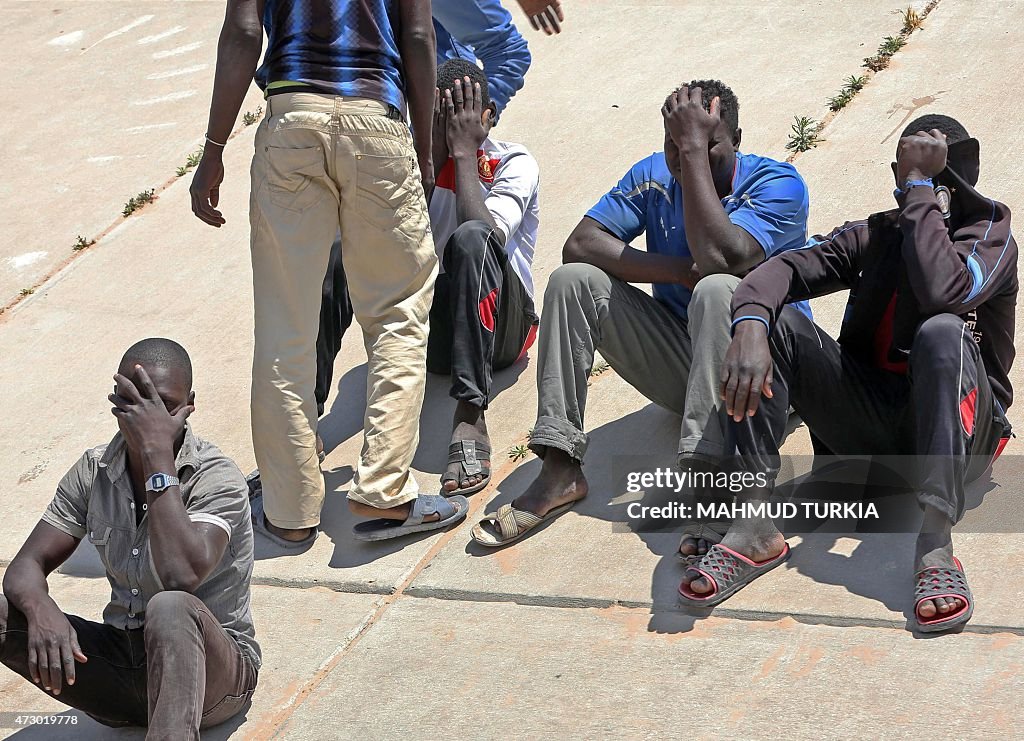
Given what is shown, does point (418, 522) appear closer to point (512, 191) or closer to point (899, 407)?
point (512, 191)

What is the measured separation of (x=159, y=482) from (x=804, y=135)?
13.2 ft

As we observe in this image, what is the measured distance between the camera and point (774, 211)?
3.97 m

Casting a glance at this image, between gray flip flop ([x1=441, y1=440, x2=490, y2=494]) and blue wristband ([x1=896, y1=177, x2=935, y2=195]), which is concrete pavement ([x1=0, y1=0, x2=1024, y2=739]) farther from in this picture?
blue wristband ([x1=896, y1=177, x2=935, y2=195])

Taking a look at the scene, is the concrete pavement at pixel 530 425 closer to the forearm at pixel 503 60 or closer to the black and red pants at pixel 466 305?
the black and red pants at pixel 466 305

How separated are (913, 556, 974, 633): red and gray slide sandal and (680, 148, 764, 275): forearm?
1131 millimetres

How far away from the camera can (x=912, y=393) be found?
11.2 feet

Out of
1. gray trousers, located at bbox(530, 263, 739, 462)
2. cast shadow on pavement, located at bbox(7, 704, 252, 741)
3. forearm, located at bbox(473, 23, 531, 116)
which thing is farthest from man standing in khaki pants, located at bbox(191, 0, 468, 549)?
forearm, located at bbox(473, 23, 531, 116)

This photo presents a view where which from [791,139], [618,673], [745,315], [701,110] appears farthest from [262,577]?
[791,139]

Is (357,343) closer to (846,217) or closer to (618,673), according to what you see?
(846,217)

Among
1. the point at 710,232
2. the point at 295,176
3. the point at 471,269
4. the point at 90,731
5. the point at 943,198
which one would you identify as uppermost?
the point at 295,176

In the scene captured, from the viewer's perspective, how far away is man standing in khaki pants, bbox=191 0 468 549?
12.6 feet

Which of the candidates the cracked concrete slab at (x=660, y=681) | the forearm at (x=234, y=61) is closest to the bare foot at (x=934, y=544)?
the cracked concrete slab at (x=660, y=681)

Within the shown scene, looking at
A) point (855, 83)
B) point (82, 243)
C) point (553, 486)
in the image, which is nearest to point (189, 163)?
point (82, 243)

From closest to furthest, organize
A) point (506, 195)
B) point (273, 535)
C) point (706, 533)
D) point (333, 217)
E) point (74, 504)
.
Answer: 1. point (74, 504)
2. point (706, 533)
3. point (333, 217)
4. point (273, 535)
5. point (506, 195)
